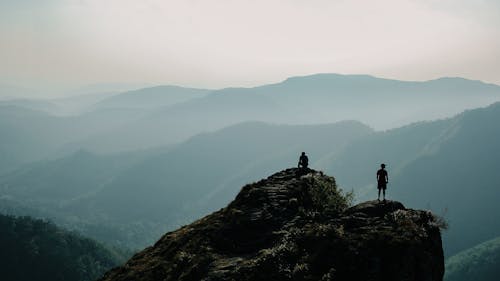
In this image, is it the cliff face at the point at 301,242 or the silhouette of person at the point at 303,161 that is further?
the silhouette of person at the point at 303,161

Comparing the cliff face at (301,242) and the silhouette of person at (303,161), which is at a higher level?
the silhouette of person at (303,161)

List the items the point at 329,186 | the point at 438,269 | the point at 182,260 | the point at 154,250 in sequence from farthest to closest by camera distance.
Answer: the point at 154,250 → the point at 329,186 → the point at 182,260 → the point at 438,269

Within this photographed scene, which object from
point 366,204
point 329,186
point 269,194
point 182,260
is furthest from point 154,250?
point 366,204

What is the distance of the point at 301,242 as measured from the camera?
102 feet

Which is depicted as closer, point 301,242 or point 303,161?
point 301,242

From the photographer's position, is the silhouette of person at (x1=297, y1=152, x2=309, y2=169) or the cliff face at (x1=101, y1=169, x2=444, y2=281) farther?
the silhouette of person at (x1=297, y1=152, x2=309, y2=169)

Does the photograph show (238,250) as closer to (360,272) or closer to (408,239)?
(360,272)

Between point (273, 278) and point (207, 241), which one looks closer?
point (273, 278)

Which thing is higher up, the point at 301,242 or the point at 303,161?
the point at 303,161

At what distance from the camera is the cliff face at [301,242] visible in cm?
2867

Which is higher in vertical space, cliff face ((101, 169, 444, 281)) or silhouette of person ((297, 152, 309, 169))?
silhouette of person ((297, 152, 309, 169))

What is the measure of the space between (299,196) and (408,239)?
11789 mm

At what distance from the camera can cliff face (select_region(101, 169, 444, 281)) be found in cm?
2867

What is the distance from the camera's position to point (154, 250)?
1729 inches
